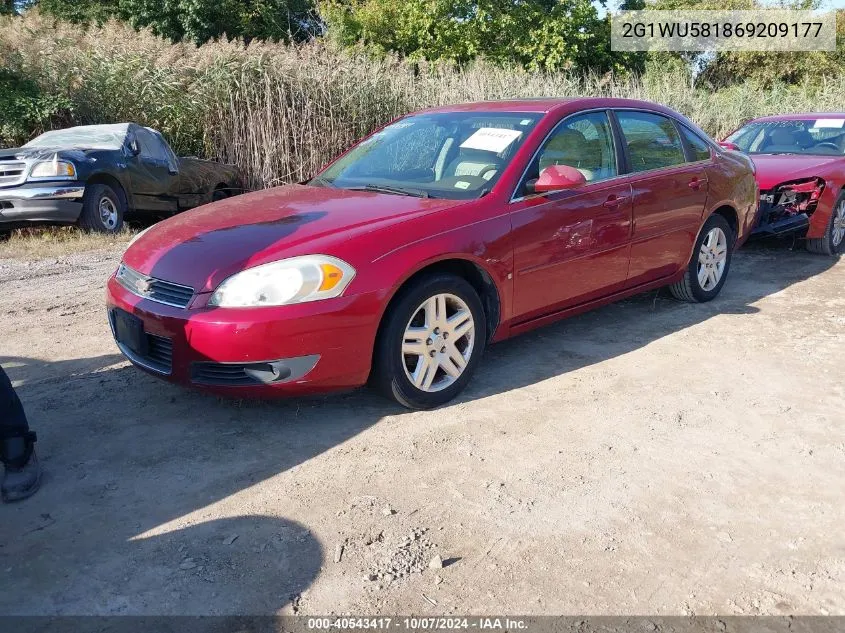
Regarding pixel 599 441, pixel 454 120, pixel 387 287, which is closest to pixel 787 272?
pixel 454 120

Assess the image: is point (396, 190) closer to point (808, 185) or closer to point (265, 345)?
point (265, 345)

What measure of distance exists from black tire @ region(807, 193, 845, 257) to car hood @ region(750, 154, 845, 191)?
389mm

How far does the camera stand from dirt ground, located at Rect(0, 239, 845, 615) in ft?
8.32

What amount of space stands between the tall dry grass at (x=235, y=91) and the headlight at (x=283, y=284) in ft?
28.6

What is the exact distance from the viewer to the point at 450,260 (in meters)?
4.02

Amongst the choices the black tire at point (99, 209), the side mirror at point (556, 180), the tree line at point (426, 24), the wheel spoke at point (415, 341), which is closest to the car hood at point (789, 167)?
the side mirror at point (556, 180)

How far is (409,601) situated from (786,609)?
4.00 feet

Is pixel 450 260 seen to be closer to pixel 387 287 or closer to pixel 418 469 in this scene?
pixel 387 287

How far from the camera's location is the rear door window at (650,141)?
16.9 ft

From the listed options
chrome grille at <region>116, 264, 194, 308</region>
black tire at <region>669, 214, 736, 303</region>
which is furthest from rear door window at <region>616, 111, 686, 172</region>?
chrome grille at <region>116, 264, 194, 308</region>

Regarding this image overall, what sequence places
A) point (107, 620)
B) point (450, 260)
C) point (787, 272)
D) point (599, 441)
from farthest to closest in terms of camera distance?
point (787, 272)
point (450, 260)
point (599, 441)
point (107, 620)

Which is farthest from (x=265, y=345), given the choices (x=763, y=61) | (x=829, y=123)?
(x=763, y=61)

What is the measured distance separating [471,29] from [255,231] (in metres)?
22.2

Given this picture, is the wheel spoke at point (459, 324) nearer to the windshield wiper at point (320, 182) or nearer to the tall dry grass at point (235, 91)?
the windshield wiper at point (320, 182)
